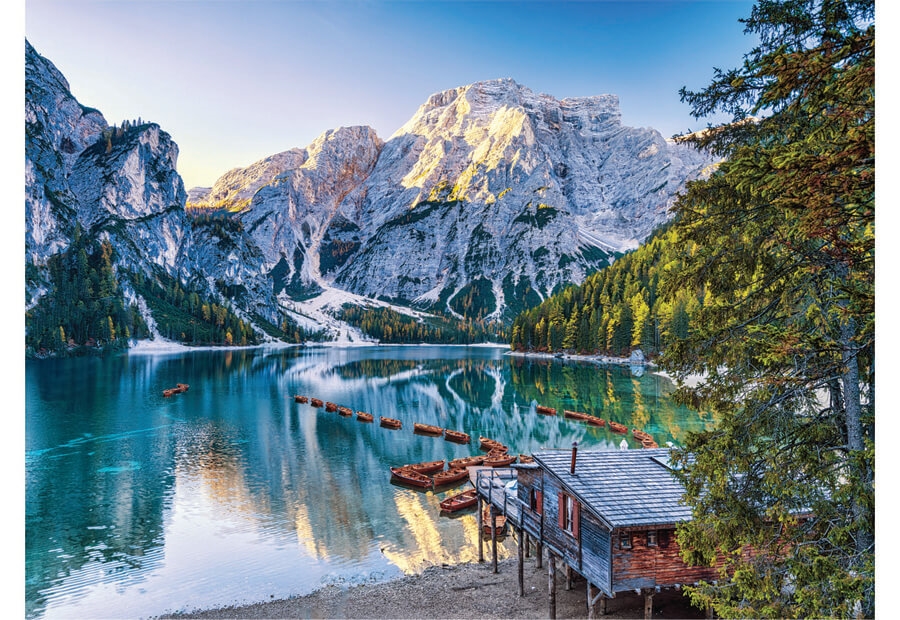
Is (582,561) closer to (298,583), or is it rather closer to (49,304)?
(298,583)

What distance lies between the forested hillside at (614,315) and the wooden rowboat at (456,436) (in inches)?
2536

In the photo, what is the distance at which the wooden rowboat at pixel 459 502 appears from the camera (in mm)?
38156

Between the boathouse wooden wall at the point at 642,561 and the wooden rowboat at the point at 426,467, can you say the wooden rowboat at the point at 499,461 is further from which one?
the boathouse wooden wall at the point at 642,561

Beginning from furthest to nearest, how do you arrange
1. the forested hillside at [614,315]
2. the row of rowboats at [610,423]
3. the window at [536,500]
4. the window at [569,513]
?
the forested hillside at [614,315] → the row of rowboats at [610,423] → the window at [536,500] → the window at [569,513]

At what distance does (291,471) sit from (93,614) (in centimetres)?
2425

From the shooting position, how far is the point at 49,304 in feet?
617

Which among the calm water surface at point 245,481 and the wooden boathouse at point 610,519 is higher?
the wooden boathouse at point 610,519

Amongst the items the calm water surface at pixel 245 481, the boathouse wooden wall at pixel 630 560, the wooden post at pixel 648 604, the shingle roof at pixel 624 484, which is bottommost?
the calm water surface at pixel 245 481

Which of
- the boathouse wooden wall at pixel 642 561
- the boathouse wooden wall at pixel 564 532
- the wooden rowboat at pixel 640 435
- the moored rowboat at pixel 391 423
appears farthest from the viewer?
the moored rowboat at pixel 391 423

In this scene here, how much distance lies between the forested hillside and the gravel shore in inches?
3638

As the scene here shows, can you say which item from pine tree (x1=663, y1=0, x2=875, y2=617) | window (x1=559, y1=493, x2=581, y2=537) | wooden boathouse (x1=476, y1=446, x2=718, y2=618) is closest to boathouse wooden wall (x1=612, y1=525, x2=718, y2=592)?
wooden boathouse (x1=476, y1=446, x2=718, y2=618)

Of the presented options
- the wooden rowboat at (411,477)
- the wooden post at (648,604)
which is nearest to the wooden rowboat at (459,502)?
the wooden rowboat at (411,477)

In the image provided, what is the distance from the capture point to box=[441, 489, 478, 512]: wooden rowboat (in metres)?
38.2

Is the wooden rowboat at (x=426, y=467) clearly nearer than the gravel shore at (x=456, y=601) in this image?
No
